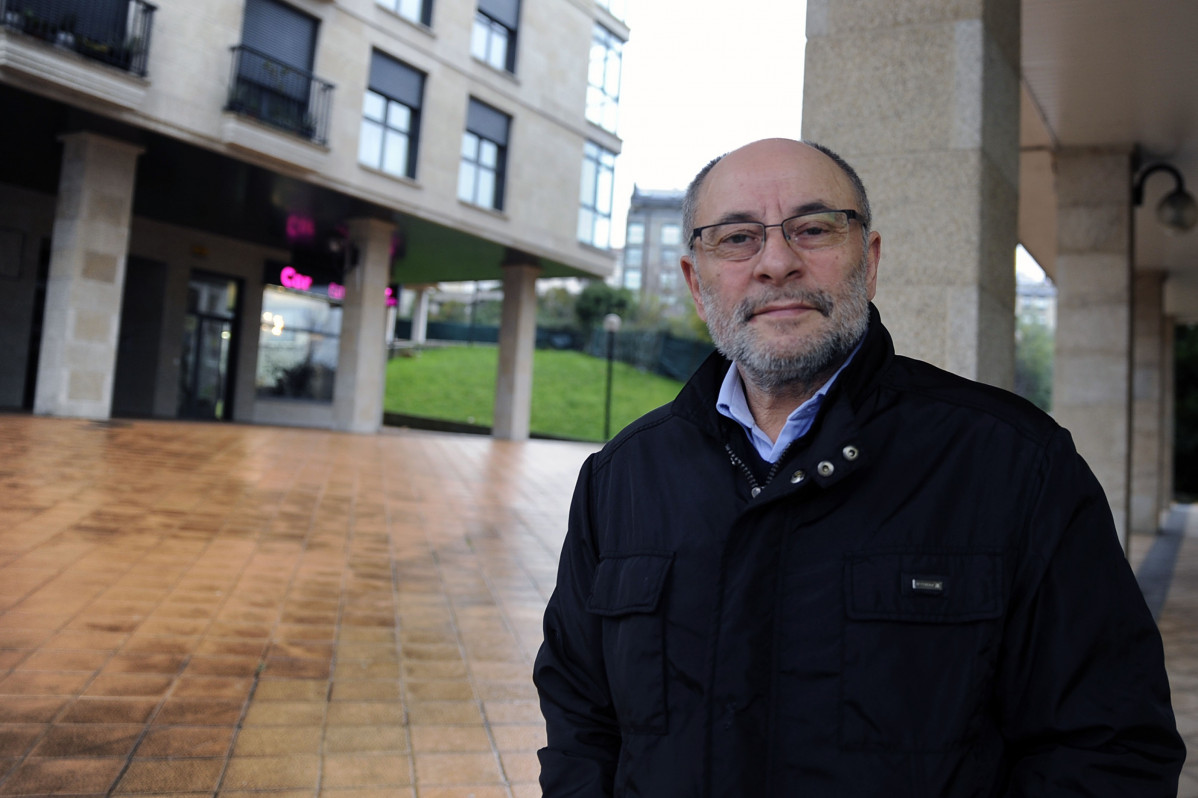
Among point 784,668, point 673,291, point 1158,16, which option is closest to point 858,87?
point 784,668

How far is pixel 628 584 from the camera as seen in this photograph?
1.55m

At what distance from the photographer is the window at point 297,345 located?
79.2 ft

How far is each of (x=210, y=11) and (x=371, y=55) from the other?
3963mm

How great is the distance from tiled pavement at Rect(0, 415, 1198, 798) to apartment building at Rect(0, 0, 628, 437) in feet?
22.5

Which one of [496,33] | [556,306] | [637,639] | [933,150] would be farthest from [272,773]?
[556,306]

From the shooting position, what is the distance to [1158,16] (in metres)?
6.78

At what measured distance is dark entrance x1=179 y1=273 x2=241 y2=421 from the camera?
22.1 metres

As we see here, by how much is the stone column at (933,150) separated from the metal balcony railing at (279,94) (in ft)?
48.5

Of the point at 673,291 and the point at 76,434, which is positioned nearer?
the point at 76,434

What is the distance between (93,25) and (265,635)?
1375 cm

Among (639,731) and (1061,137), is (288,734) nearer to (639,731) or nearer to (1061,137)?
(639,731)

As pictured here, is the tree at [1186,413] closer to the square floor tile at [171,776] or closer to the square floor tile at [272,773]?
the square floor tile at [272,773]

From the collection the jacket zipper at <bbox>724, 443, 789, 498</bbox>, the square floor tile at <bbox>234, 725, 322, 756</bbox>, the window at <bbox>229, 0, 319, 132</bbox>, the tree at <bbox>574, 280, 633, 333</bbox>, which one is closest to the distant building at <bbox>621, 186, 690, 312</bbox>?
the tree at <bbox>574, 280, 633, 333</bbox>

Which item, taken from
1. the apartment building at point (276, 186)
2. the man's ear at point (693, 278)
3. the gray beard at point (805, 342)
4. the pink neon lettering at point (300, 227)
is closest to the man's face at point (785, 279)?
the gray beard at point (805, 342)
